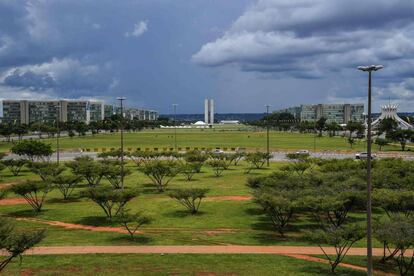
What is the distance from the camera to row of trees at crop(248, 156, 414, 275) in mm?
25125

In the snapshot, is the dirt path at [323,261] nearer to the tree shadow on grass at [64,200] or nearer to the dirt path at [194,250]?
the dirt path at [194,250]

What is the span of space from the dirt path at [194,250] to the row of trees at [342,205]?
90cm

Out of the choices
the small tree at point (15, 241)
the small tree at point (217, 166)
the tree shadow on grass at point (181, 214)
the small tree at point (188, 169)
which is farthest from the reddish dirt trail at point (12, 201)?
the small tree at point (217, 166)

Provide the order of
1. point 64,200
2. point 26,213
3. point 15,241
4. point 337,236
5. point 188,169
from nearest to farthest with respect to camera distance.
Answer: point 15,241 < point 337,236 < point 26,213 < point 64,200 < point 188,169

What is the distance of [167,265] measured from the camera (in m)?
25.9

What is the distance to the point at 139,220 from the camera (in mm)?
31781

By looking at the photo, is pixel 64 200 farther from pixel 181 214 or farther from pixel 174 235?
pixel 174 235

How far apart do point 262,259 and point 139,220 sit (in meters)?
9.10

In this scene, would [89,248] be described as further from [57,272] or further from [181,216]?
[181,216]

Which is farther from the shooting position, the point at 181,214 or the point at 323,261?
the point at 181,214

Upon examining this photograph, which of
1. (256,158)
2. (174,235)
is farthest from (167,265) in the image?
(256,158)

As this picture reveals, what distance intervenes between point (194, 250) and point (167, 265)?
342 cm

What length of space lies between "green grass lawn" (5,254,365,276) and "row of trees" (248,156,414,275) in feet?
7.19

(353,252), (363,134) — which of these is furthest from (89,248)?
(363,134)
